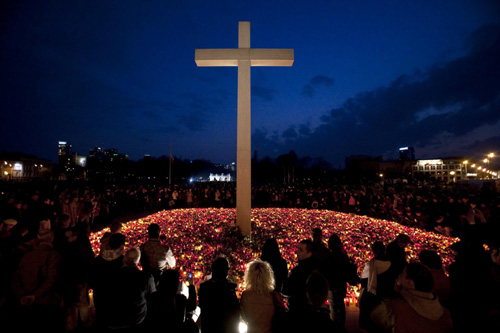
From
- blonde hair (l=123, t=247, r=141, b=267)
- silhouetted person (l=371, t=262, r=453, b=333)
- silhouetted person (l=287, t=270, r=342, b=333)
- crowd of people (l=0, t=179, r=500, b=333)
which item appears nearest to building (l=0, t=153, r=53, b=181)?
crowd of people (l=0, t=179, r=500, b=333)

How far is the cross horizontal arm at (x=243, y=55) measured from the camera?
823cm

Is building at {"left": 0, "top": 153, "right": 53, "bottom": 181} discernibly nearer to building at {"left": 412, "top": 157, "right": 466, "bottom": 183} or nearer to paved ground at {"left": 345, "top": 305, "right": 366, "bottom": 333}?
paved ground at {"left": 345, "top": 305, "right": 366, "bottom": 333}

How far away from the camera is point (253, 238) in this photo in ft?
25.9

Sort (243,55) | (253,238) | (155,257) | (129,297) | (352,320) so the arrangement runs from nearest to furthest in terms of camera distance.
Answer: (129,297) < (155,257) < (352,320) < (253,238) < (243,55)

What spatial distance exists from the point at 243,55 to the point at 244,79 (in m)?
0.87

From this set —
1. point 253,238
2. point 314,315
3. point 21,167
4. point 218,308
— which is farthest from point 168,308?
point 21,167

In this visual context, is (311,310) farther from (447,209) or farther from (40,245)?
(447,209)

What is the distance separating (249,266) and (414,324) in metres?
1.68

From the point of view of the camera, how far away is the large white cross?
7.86 meters

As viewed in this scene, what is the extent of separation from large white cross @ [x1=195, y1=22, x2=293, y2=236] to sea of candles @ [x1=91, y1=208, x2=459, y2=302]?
0.91 m

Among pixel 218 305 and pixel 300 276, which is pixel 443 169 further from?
pixel 218 305

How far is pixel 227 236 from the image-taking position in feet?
25.4

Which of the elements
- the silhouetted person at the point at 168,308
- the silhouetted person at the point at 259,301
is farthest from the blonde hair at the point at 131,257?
the silhouetted person at the point at 259,301

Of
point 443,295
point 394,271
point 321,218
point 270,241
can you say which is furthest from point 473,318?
point 321,218
